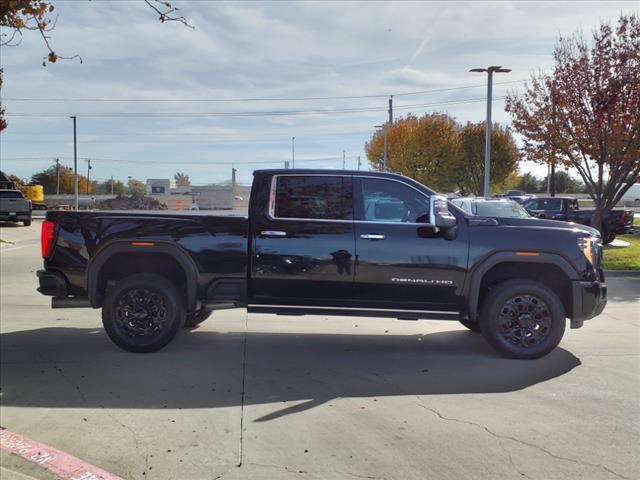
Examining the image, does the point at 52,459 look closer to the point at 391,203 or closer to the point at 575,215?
the point at 391,203

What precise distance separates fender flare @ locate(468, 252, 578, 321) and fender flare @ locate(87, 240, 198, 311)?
9.77 ft

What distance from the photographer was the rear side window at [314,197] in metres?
6.17

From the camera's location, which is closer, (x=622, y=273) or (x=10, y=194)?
(x=622, y=273)

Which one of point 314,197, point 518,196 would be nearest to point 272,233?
point 314,197

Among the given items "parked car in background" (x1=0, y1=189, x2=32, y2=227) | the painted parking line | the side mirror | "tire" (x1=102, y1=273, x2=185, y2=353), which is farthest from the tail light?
"parked car in background" (x1=0, y1=189, x2=32, y2=227)

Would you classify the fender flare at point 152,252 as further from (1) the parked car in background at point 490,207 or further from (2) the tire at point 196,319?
(1) the parked car in background at point 490,207

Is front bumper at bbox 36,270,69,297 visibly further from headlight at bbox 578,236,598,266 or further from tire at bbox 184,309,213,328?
headlight at bbox 578,236,598,266

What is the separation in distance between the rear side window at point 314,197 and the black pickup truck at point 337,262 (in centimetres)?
1

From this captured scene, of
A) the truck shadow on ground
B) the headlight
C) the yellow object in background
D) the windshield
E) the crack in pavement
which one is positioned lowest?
the crack in pavement

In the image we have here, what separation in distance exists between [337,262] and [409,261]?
766 millimetres

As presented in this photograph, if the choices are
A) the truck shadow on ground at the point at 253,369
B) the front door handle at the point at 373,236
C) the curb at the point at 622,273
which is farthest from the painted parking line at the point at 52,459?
the curb at the point at 622,273

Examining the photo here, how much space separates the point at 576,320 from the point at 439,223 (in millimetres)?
1925

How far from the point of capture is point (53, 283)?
6.26 meters

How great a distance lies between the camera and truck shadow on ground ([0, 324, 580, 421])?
4934 millimetres
